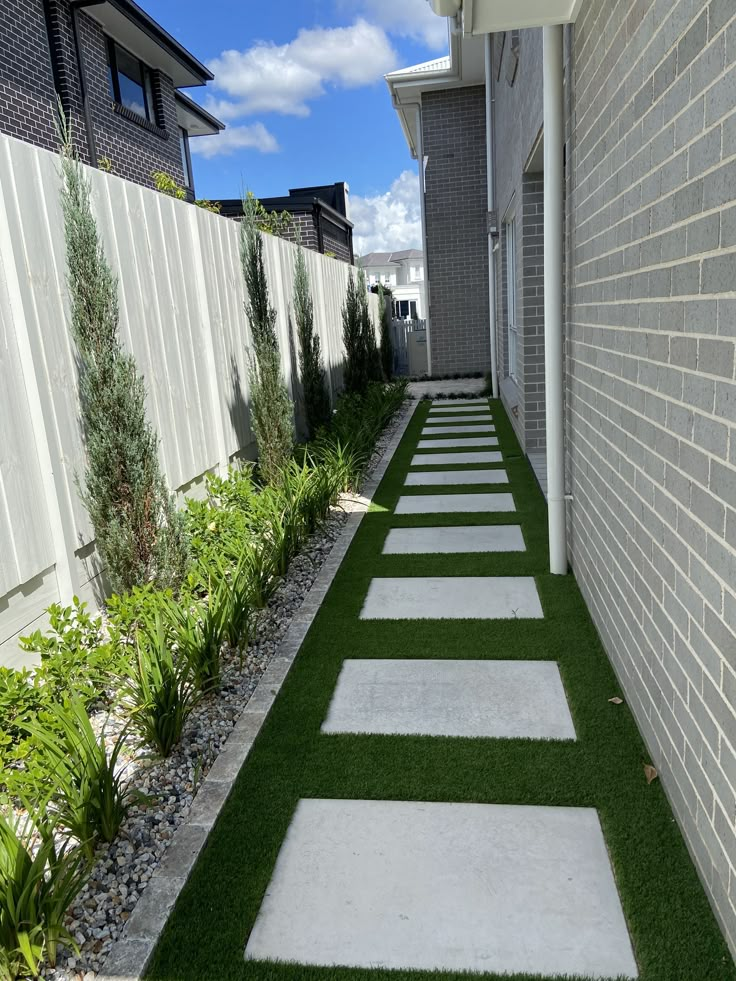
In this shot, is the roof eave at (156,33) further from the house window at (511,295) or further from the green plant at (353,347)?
the house window at (511,295)

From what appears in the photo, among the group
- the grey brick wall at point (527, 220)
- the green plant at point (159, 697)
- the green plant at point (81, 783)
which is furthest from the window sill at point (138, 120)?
the green plant at point (81, 783)

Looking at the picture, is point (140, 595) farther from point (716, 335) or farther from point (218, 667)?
point (716, 335)

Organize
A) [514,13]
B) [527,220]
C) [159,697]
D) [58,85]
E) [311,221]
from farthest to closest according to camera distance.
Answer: [311,221], [58,85], [527,220], [514,13], [159,697]

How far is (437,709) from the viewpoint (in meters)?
3.16

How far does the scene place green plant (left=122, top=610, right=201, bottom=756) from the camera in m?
2.85

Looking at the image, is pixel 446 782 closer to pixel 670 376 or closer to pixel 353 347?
pixel 670 376

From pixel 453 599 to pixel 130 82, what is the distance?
12493 millimetres

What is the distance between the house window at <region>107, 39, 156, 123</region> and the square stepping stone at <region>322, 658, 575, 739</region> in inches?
472

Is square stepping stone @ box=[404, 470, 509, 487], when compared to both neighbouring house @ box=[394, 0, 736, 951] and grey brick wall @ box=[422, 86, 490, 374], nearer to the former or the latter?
neighbouring house @ box=[394, 0, 736, 951]

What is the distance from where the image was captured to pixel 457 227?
612 inches

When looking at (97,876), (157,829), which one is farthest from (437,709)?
(97,876)

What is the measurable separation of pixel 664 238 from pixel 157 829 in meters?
2.54

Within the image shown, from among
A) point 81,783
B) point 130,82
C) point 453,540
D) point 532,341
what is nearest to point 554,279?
point 453,540

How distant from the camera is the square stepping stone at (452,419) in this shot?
34.3 ft
